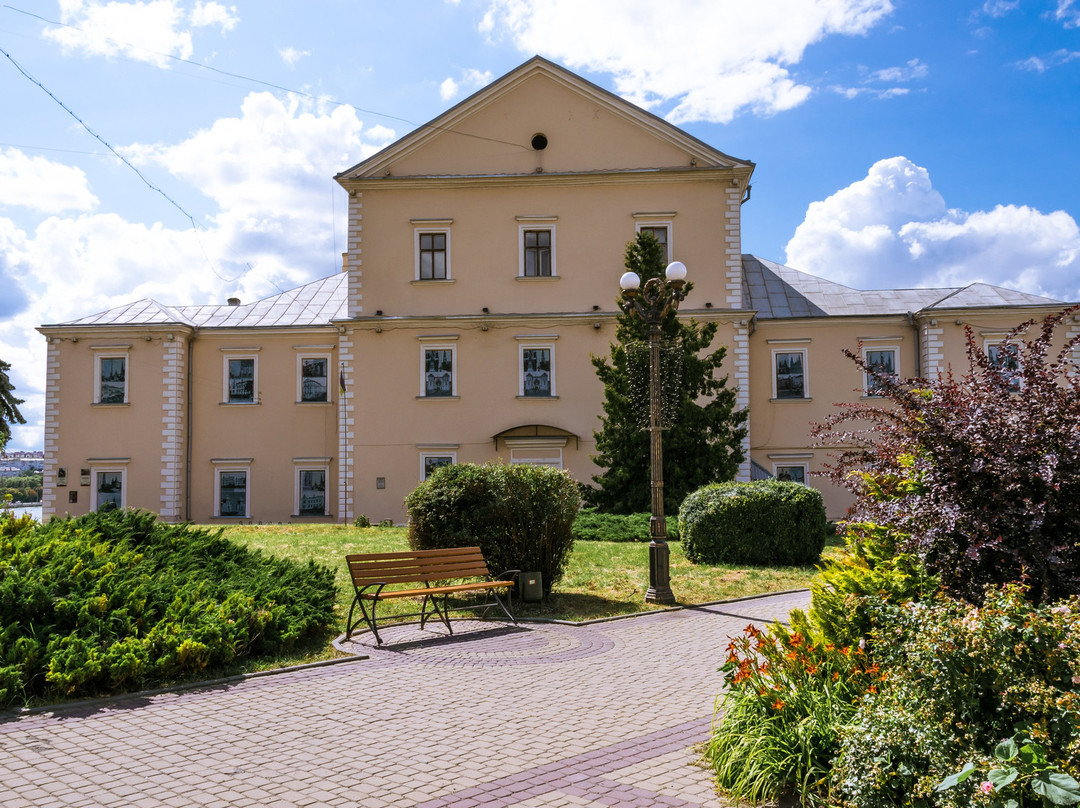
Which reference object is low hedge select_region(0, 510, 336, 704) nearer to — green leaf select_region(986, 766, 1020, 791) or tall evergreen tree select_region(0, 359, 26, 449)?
green leaf select_region(986, 766, 1020, 791)

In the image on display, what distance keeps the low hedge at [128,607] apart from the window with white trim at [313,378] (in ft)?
64.3

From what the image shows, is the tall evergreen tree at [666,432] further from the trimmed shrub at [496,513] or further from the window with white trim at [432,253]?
the trimmed shrub at [496,513]

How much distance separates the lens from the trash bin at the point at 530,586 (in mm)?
12086

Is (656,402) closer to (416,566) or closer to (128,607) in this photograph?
(416,566)

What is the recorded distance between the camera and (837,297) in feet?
103

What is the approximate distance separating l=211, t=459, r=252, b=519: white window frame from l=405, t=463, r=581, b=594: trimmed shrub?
19.4 meters

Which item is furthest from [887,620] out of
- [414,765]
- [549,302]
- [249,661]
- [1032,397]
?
[549,302]

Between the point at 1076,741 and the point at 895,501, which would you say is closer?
the point at 1076,741

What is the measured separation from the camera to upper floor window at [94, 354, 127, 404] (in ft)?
98.3

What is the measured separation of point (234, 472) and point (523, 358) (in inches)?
420

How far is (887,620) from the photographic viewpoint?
527cm

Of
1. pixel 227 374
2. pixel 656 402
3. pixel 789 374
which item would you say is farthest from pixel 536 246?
pixel 656 402

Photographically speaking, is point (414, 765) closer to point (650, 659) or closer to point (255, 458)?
point (650, 659)

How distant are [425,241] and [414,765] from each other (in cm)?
2494
